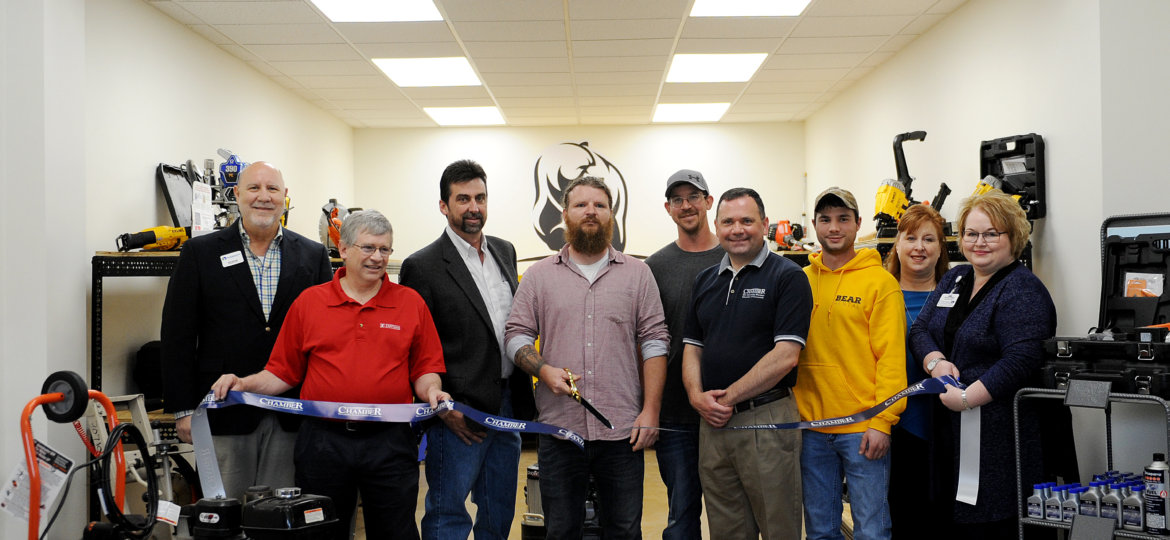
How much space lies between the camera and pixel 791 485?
8.96 feet

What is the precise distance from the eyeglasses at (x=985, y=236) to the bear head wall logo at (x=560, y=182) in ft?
21.8

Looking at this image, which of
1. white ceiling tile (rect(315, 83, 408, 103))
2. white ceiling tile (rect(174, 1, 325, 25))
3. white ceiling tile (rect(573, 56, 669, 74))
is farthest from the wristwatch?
white ceiling tile (rect(315, 83, 408, 103))

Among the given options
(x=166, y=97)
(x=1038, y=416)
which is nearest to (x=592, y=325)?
(x=1038, y=416)

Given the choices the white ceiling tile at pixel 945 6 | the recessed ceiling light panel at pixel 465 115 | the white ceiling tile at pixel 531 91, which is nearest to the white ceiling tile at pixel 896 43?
the white ceiling tile at pixel 945 6

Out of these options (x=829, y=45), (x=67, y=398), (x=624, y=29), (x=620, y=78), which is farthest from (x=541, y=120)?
(x=67, y=398)

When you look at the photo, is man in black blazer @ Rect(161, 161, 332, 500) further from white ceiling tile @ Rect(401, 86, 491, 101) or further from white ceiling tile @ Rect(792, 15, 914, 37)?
white ceiling tile @ Rect(401, 86, 491, 101)

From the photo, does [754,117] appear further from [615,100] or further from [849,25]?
[849,25]

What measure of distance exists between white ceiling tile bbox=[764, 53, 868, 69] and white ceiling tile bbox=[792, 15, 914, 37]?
678 millimetres

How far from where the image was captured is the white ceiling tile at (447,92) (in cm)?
822

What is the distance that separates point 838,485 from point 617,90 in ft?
20.5

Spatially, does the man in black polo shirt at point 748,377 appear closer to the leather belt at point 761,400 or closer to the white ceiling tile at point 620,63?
the leather belt at point 761,400

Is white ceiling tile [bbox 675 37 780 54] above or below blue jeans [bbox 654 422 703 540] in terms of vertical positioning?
above

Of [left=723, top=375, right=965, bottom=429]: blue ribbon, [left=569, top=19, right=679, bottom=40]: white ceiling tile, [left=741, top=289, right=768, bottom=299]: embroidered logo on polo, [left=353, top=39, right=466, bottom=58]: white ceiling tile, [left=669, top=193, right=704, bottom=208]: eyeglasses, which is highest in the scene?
[left=353, top=39, right=466, bottom=58]: white ceiling tile

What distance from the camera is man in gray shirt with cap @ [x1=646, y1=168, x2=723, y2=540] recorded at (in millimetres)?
2998
